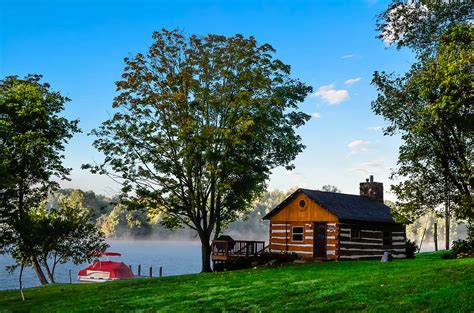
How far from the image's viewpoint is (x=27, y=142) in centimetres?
3225

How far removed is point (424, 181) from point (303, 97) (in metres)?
17.2

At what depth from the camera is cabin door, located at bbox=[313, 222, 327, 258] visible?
118ft

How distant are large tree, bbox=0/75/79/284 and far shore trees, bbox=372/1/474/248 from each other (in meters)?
22.5

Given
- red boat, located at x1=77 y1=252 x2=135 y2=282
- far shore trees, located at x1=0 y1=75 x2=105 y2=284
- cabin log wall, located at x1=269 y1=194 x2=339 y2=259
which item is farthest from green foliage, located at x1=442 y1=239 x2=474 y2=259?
red boat, located at x1=77 y1=252 x2=135 y2=282

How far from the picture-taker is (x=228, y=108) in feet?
112

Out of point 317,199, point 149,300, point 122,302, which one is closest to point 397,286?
point 149,300

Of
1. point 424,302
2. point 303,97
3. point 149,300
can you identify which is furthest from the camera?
point 303,97

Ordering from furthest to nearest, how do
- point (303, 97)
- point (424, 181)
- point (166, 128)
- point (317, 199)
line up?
point (303, 97) → point (317, 199) → point (166, 128) → point (424, 181)

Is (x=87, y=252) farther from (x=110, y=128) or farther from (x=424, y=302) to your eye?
(x=424, y=302)

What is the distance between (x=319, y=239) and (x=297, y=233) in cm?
199

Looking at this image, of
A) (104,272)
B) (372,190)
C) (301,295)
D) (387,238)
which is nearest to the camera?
(301,295)

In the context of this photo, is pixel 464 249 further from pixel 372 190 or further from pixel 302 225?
pixel 372 190

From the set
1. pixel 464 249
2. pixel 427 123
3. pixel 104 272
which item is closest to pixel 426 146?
pixel 427 123

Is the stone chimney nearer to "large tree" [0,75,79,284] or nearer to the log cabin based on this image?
the log cabin
